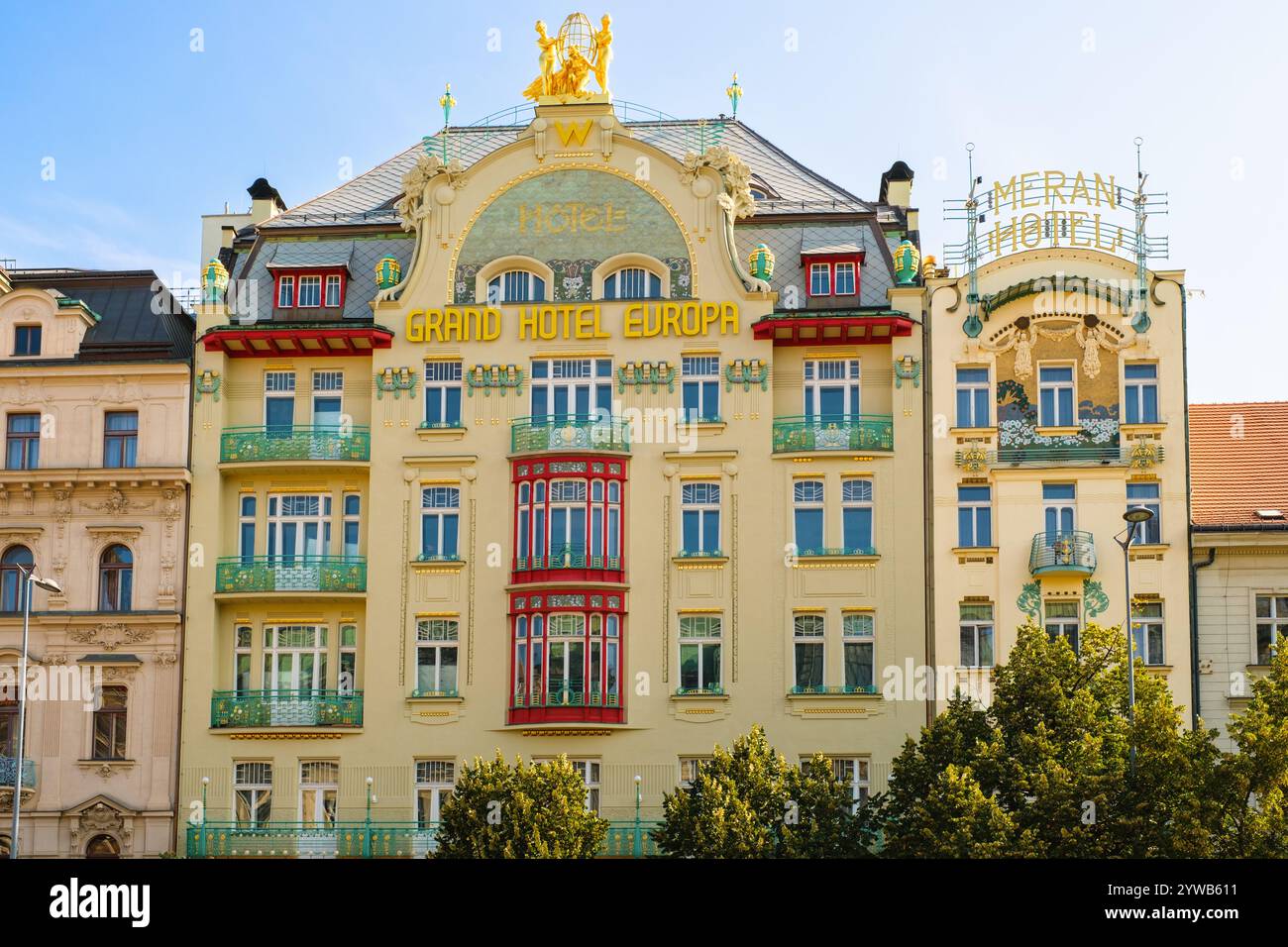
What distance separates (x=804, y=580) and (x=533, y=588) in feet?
22.6

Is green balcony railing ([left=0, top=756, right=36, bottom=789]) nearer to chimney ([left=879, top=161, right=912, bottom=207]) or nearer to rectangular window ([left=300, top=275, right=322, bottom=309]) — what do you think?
rectangular window ([left=300, top=275, right=322, bottom=309])

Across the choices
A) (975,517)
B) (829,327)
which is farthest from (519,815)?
(829,327)

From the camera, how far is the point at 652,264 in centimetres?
5475

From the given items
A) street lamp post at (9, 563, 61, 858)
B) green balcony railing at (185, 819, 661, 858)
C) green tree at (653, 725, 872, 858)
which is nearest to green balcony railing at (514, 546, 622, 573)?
green balcony railing at (185, 819, 661, 858)

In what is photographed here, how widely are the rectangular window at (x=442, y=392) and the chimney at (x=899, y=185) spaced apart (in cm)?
1413

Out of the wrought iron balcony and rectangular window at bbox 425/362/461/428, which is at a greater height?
rectangular window at bbox 425/362/461/428

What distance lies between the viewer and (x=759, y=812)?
45.5 meters

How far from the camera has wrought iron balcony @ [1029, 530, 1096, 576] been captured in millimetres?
51188

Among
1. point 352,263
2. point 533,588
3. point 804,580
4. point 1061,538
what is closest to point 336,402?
point 352,263

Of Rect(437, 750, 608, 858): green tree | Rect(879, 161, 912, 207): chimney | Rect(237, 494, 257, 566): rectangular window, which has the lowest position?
Rect(437, 750, 608, 858): green tree

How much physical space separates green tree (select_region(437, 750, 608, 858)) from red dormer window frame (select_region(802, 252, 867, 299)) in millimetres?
15268

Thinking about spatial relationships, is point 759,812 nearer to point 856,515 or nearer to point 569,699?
point 569,699

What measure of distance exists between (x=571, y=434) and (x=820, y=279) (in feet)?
25.8
